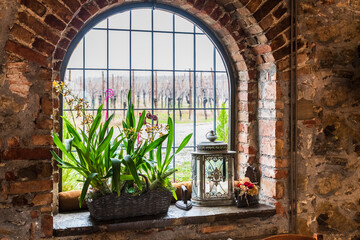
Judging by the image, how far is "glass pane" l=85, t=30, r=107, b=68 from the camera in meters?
2.81

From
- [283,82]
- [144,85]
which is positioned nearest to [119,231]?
[144,85]

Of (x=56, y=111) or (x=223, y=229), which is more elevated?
(x=56, y=111)

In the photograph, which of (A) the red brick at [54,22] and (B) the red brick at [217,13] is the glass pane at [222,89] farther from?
(A) the red brick at [54,22]

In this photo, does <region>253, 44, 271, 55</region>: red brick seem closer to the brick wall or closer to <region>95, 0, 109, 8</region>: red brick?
the brick wall

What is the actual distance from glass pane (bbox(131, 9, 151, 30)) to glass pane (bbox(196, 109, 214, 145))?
793 mm

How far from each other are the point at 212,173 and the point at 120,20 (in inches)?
52.9

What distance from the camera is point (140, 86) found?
9.61ft

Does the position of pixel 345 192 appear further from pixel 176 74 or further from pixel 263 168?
pixel 176 74

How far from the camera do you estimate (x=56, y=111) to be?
102 inches

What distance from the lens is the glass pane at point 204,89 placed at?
3070 mm

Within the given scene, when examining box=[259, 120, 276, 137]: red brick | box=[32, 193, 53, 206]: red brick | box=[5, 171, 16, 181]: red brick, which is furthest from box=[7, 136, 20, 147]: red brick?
box=[259, 120, 276, 137]: red brick

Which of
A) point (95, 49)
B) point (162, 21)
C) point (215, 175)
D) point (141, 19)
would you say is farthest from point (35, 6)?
point (215, 175)

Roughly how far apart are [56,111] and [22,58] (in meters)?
0.49

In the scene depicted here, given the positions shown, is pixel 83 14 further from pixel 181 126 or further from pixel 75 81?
pixel 181 126
